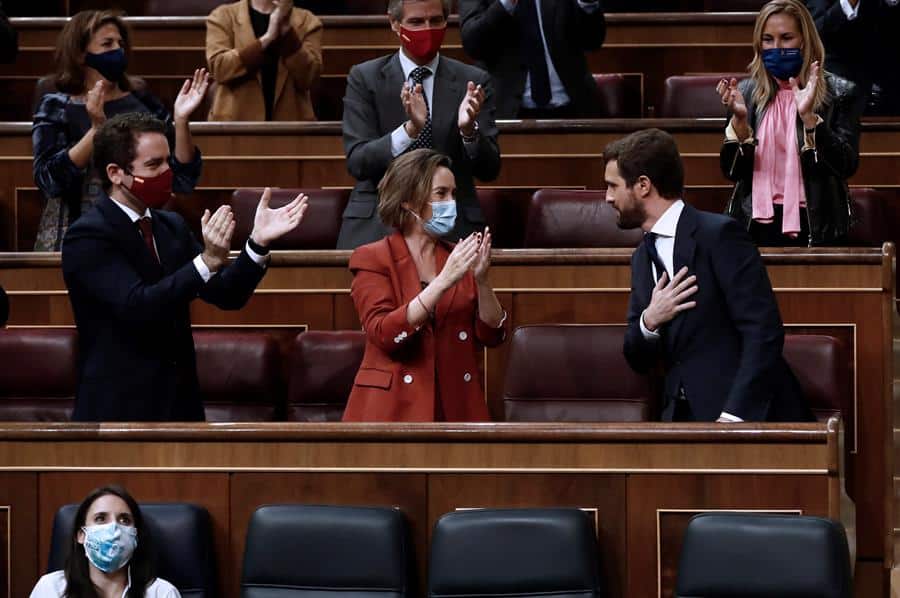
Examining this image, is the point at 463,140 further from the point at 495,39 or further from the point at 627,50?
the point at 627,50

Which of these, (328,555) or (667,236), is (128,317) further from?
(667,236)

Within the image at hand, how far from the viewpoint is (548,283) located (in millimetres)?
3305

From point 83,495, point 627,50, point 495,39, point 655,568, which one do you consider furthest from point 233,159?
point 655,568

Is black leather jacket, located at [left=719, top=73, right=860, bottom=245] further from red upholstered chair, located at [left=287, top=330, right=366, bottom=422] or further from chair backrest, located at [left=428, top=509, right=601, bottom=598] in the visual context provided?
chair backrest, located at [left=428, top=509, right=601, bottom=598]

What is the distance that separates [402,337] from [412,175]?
0.98 feet

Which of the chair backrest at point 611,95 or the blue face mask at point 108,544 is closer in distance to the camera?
the blue face mask at point 108,544

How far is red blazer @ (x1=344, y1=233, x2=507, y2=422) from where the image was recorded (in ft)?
8.96

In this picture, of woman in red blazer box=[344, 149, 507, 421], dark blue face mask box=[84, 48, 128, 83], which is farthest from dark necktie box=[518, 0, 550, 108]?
woman in red blazer box=[344, 149, 507, 421]

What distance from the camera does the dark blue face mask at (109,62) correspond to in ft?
11.9

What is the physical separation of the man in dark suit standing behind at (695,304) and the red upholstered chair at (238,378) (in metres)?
0.82

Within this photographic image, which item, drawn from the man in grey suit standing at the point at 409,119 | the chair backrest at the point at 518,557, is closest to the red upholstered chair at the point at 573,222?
the man in grey suit standing at the point at 409,119

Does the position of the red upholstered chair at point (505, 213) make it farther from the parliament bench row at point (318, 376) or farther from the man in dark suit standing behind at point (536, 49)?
the parliament bench row at point (318, 376)

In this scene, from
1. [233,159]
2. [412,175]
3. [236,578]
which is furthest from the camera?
[233,159]

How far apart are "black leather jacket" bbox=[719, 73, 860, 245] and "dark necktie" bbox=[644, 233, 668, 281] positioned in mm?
700
